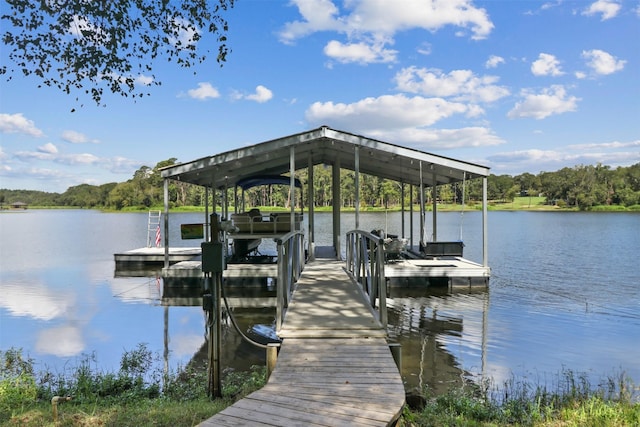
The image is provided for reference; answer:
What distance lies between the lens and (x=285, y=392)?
3.30m

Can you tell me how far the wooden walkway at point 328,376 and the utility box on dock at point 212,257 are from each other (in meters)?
1.06

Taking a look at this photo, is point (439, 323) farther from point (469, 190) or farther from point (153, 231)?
point (469, 190)

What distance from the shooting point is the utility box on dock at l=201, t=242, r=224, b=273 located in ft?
14.2

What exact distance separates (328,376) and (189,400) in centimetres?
158

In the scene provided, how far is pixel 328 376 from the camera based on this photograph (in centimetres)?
363

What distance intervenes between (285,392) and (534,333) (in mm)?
5738

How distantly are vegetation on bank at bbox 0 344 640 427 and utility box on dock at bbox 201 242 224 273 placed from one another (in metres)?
1.26

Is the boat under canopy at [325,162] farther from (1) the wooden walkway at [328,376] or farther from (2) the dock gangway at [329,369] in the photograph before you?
(1) the wooden walkway at [328,376]

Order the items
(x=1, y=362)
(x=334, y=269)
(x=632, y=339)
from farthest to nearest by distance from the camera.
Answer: (x=334, y=269), (x=632, y=339), (x=1, y=362)

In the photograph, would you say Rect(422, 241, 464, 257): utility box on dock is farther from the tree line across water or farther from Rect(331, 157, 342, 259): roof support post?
the tree line across water

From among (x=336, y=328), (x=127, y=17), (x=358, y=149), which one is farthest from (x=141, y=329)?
(x=358, y=149)

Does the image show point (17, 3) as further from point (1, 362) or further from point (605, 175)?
point (605, 175)

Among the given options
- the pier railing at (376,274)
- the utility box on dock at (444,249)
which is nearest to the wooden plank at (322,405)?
the pier railing at (376,274)

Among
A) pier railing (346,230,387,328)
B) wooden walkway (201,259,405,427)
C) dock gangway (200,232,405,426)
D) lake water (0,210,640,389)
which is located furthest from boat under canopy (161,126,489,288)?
wooden walkway (201,259,405,427)
